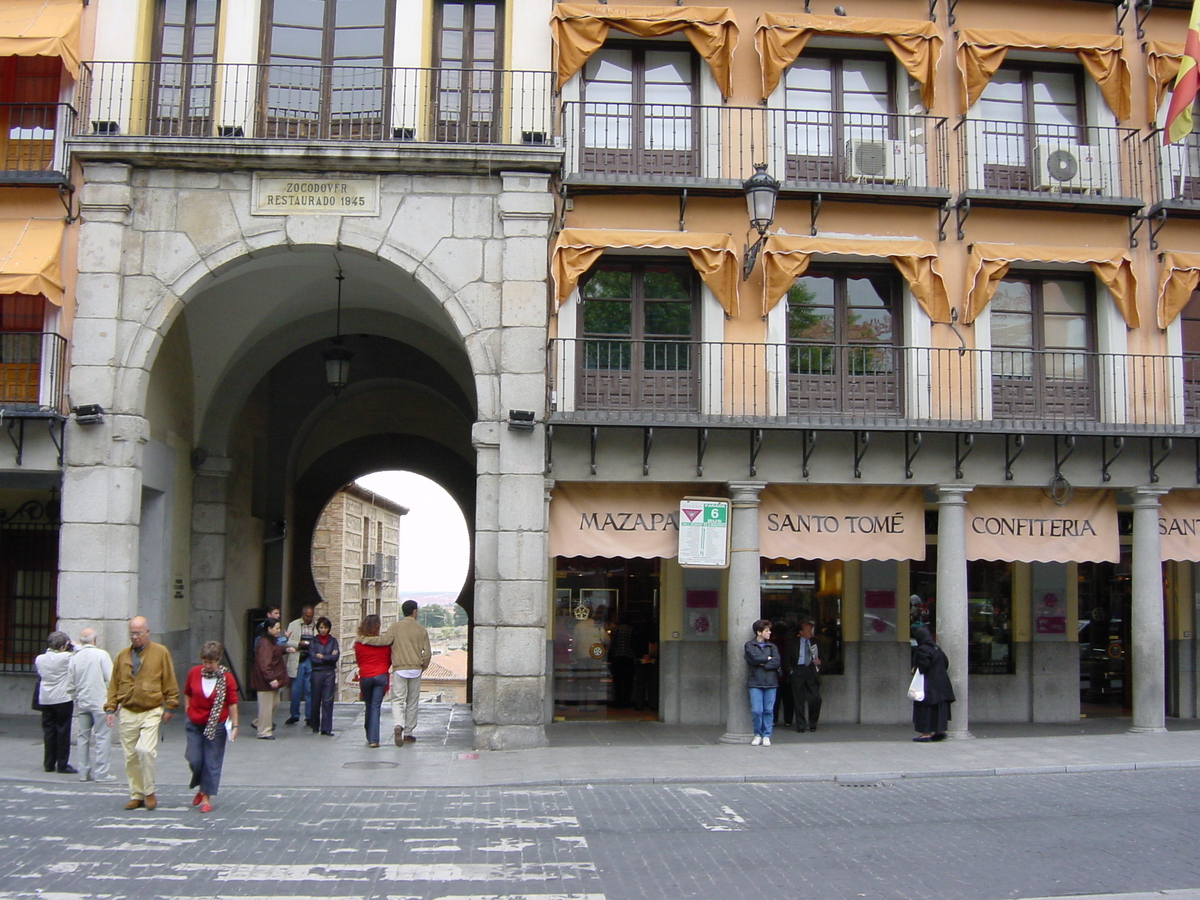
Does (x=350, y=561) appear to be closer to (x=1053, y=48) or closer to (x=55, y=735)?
(x=55, y=735)

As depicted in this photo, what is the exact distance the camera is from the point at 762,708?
15.1 metres

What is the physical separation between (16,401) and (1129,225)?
16.0 meters

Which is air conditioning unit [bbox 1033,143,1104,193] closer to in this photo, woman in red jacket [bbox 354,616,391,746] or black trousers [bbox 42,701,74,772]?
woman in red jacket [bbox 354,616,391,746]

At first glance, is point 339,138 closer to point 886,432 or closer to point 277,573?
point 886,432

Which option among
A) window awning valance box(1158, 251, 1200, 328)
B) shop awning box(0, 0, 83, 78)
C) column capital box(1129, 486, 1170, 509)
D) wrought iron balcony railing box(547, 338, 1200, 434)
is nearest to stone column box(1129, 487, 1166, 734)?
column capital box(1129, 486, 1170, 509)

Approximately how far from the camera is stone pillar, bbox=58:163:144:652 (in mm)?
14742

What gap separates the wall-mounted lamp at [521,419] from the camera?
15.0m

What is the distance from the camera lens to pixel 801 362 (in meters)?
16.5

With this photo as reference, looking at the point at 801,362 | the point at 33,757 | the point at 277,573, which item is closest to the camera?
the point at 33,757

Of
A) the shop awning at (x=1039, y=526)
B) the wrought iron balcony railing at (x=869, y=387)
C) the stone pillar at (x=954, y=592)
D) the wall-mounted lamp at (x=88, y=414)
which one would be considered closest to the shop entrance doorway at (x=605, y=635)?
the wrought iron balcony railing at (x=869, y=387)

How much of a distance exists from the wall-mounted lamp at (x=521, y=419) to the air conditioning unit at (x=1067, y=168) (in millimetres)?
8396

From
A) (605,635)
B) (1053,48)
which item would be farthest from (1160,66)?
(605,635)

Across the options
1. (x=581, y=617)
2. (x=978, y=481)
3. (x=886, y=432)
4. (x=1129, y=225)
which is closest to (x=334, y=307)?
(x=581, y=617)

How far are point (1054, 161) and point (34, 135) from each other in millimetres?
14564
